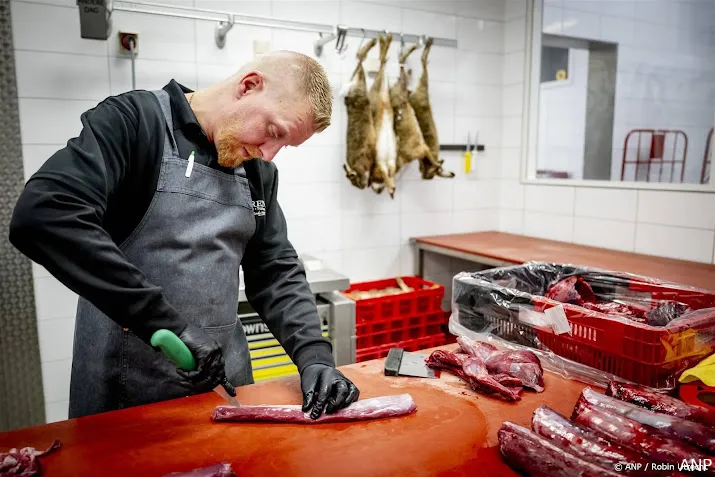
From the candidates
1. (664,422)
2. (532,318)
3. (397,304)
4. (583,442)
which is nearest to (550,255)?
(397,304)

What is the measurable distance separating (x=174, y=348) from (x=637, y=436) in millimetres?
1071

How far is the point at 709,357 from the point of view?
154cm

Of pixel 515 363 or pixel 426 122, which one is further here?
pixel 426 122

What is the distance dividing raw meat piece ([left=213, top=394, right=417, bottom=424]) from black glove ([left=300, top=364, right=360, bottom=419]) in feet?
0.05

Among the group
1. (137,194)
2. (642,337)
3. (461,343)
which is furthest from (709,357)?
(137,194)

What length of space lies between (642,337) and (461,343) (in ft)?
1.86

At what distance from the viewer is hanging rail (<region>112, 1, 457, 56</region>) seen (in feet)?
8.92

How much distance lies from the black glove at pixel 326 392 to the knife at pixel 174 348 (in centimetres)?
32

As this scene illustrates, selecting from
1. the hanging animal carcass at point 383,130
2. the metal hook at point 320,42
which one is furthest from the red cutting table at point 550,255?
the metal hook at point 320,42

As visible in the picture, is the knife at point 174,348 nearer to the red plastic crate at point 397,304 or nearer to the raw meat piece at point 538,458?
the raw meat piece at point 538,458

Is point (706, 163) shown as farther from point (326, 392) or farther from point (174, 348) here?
point (174, 348)

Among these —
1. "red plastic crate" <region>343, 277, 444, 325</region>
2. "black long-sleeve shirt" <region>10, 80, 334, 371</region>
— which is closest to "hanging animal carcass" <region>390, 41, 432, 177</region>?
"red plastic crate" <region>343, 277, 444, 325</region>

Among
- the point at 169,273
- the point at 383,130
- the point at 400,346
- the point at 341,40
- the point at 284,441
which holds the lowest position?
the point at 400,346

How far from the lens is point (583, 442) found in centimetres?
115
